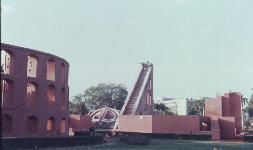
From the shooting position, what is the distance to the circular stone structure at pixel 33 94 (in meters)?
33.2

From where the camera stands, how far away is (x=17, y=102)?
1323 inches

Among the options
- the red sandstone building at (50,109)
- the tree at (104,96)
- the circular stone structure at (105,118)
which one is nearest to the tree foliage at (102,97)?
the tree at (104,96)

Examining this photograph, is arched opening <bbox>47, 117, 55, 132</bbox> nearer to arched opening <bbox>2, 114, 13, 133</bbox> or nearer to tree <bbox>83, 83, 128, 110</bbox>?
arched opening <bbox>2, 114, 13, 133</bbox>

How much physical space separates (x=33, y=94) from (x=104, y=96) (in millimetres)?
61632

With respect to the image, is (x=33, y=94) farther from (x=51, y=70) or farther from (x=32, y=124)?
(x=51, y=70)

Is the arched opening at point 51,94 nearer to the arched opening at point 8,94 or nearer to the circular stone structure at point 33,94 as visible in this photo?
the circular stone structure at point 33,94

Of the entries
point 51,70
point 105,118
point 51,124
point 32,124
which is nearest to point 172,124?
point 51,124

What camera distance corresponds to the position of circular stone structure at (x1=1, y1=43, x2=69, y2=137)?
33250 mm

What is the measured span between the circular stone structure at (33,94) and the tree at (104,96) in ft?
184

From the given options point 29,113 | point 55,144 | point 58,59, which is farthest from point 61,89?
point 55,144

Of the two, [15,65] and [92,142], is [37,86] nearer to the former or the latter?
[15,65]

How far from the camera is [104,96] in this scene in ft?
322

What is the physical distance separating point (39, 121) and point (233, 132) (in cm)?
2730

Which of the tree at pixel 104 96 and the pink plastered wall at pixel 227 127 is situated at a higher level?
the tree at pixel 104 96
